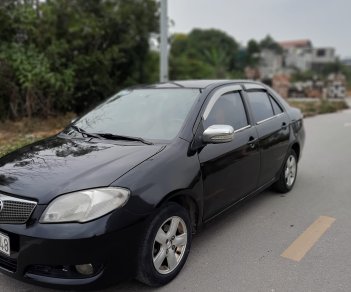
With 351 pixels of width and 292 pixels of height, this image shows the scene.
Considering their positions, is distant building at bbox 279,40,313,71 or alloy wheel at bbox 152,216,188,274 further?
distant building at bbox 279,40,313,71

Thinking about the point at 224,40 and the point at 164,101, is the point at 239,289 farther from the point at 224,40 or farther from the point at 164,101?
the point at 224,40

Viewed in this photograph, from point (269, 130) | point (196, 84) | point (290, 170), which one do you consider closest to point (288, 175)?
point (290, 170)

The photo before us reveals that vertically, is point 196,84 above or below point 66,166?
above

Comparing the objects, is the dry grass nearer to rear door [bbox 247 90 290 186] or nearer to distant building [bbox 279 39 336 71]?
rear door [bbox 247 90 290 186]

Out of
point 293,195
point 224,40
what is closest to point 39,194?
point 293,195

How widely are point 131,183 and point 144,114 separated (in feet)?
4.05

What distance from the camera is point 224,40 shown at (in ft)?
218

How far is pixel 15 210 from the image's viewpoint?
2572 millimetres

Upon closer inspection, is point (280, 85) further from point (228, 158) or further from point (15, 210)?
point (15, 210)

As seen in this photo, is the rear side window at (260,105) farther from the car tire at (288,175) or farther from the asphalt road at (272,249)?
the asphalt road at (272,249)

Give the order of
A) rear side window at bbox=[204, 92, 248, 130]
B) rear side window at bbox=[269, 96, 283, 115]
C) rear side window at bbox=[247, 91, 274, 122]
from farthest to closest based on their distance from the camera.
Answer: rear side window at bbox=[269, 96, 283, 115] → rear side window at bbox=[247, 91, 274, 122] → rear side window at bbox=[204, 92, 248, 130]

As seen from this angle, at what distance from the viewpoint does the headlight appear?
2.49m

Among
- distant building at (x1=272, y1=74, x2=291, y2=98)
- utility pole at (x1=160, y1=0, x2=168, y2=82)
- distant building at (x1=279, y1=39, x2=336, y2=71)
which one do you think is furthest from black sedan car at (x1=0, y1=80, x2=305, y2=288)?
distant building at (x1=279, y1=39, x2=336, y2=71)

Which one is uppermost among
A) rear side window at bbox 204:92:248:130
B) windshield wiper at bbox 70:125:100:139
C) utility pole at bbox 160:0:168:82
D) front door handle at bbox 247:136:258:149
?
utility pole at bbox 160:0:168:82
